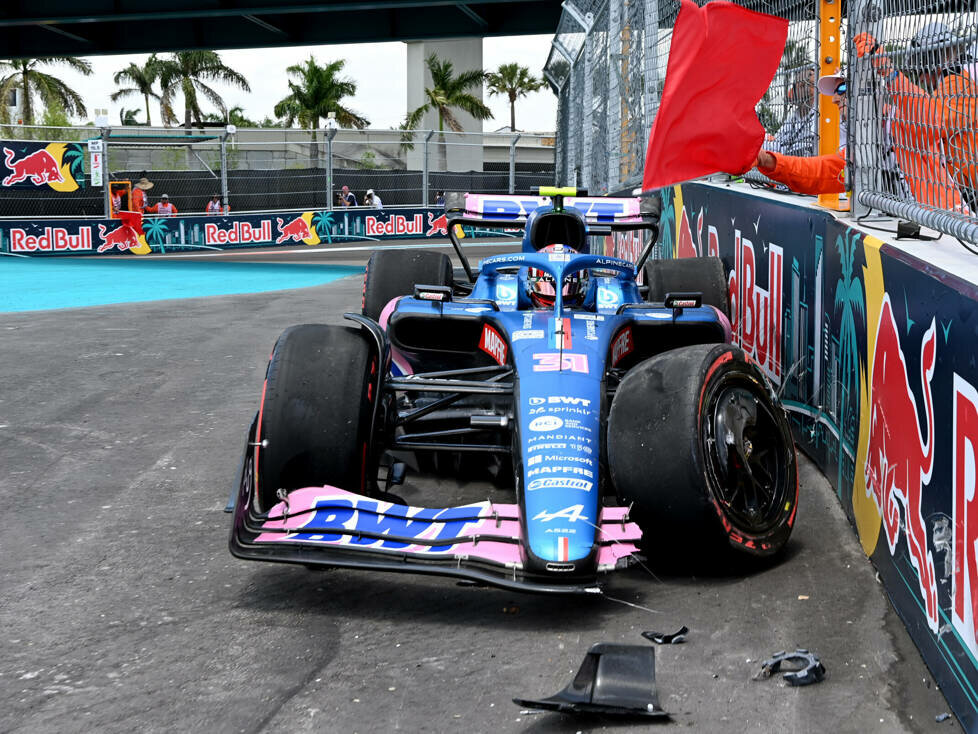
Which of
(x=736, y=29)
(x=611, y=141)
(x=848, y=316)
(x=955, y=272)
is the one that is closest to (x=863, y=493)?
(x=848, y=316)

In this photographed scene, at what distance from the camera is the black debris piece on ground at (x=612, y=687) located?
3201mm

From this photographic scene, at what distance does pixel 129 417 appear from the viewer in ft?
23.6

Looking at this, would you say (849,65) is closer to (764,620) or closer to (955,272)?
(955,272)

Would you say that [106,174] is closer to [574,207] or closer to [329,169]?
[329,169]

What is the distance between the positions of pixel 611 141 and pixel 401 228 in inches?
630

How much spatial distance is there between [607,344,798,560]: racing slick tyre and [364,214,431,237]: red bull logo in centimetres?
2250

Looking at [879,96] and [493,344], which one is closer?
[879,96]

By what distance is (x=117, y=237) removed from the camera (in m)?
22.9

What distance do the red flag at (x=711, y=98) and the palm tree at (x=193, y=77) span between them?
5762 cm

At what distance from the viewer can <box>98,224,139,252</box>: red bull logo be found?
22.8 meters

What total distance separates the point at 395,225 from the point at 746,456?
2316 centimetres

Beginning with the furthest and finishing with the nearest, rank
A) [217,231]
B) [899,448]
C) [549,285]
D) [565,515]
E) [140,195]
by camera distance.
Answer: [140,195] < [217,231] < [549,285] < [565,515] < [899,448]

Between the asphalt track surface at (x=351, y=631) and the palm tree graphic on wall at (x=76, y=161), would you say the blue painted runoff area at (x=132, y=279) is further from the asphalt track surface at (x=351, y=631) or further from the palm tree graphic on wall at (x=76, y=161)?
the asphalt track surface at (x=351, y=631)

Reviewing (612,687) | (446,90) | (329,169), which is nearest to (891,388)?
(612,687)
